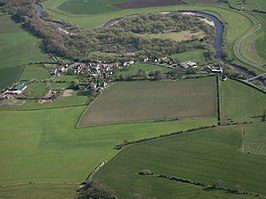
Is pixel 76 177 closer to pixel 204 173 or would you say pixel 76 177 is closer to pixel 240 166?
pixel 204 173

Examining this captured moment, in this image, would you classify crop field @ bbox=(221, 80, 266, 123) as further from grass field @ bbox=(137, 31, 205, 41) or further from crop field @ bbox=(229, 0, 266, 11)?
crop field @ bbox=(229, 0, 266, 11)

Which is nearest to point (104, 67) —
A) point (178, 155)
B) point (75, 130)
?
point (75, 130)

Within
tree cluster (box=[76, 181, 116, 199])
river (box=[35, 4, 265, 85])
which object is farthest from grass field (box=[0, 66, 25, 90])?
tree cluster (box=[76, 181, 116, 199])

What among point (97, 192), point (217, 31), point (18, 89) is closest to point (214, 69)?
point (217, 31)

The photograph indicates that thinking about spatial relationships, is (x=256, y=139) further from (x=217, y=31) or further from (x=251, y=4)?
(x=251, y=4)

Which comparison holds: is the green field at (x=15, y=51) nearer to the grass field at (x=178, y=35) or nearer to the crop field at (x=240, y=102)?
the grass field at (x=178, y=35)

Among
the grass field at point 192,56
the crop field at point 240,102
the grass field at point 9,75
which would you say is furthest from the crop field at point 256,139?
the grass field at point 9,75

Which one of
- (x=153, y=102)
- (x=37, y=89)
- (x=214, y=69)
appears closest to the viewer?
(x=153, y=102)
